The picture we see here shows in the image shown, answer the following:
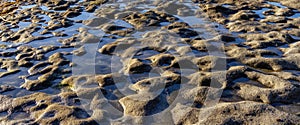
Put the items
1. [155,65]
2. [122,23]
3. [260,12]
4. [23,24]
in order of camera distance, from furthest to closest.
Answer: [23,24]
[260,12]
[122,23]
[155,65]

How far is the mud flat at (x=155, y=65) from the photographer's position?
7.12m

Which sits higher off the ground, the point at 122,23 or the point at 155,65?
the point at 155,65

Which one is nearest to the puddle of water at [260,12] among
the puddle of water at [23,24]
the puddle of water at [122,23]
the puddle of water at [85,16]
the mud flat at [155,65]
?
the mud flat at [155,65]

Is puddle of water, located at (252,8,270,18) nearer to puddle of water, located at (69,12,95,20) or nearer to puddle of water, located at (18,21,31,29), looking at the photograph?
puddle of water, located at (69,12,95,20)

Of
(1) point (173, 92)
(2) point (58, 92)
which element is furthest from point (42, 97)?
(1) point (173, 92)

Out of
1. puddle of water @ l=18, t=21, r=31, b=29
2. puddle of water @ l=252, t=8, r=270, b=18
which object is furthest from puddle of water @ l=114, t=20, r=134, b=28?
puddle of water @ l=252, t=8, r=270, b=18

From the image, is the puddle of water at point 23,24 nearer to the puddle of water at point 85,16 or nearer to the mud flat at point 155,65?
the mud flat at point 155,65

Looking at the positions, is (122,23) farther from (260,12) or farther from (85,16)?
(260,12)

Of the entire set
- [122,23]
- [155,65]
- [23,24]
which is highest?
[155,65]

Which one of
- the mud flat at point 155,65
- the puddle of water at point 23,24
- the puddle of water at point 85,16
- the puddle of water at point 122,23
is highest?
the mud flat at point 155,65

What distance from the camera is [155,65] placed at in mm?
9664

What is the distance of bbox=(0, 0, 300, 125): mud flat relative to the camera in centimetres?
712

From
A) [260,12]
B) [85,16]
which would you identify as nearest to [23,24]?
[85,16]

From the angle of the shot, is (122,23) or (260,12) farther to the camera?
(260,12)
